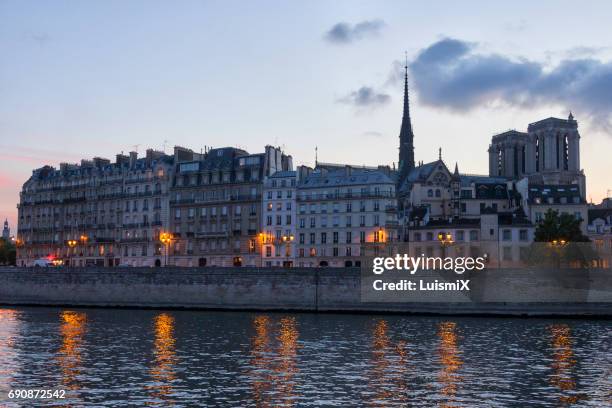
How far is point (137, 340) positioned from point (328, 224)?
54893 mm

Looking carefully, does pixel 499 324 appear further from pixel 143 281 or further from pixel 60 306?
pixel 60 306

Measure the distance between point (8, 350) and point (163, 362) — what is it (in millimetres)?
10140

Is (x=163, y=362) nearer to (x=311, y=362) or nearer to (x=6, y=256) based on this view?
(x=311, y=362)

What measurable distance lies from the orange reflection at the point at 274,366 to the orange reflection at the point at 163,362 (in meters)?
3.56

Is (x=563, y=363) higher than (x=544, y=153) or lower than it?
lower

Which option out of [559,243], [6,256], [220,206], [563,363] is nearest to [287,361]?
[563,363]

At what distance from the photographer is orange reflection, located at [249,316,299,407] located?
1198 inches

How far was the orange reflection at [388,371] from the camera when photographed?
3089 cm

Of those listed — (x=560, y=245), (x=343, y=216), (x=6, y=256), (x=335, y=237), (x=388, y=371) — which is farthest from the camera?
(x=6, y=256)

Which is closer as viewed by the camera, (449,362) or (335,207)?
(449,362)

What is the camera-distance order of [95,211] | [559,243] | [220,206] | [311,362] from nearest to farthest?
1. [311,362]
2. [559,243]
3. [220,206]
4. [95,211]

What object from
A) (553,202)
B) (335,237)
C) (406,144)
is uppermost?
(406,144)

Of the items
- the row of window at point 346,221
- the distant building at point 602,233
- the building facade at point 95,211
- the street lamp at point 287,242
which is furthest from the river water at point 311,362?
the building facade at point 95,211

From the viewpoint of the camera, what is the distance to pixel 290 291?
76.0 metres
